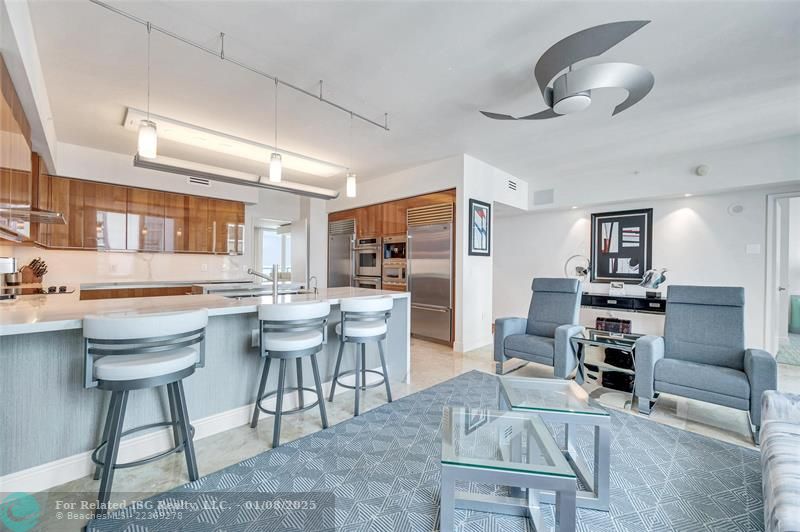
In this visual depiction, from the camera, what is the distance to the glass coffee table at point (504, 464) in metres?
1.24

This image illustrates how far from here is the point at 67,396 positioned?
182 cm

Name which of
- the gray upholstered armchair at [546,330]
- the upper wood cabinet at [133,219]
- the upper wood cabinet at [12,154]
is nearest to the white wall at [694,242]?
the gray upholstered armchair at [546,330]

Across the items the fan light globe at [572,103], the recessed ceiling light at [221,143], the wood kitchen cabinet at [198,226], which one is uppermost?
the recessed ceiling light at [221,143]

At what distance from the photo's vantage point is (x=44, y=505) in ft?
5.40

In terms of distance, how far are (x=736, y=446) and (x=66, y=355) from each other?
419 cm

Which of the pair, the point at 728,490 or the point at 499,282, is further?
the point at 499,282

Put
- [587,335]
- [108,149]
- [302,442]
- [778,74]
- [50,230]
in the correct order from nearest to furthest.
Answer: [302,442], [778,74], [587,335], [50,230], [108,149]

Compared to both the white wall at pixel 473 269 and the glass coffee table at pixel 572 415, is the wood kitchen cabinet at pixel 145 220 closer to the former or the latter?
the white wall at pixel 473 269

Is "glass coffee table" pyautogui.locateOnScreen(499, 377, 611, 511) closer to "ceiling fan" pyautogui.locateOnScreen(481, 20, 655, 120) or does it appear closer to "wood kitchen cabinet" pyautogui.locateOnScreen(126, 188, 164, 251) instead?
"ceiling fan" pyautogui.locateOnScreen(481, 20, 655, 120)

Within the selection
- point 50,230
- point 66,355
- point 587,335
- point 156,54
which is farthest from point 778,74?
point 50,230

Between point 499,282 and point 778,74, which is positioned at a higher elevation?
point 778,74

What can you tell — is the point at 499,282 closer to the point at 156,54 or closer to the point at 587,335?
the point at 587,335

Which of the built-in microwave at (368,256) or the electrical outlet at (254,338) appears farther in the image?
the built-in microwave at (368,256)

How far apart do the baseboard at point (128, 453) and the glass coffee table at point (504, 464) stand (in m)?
1.55
